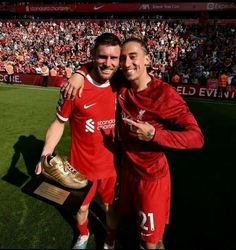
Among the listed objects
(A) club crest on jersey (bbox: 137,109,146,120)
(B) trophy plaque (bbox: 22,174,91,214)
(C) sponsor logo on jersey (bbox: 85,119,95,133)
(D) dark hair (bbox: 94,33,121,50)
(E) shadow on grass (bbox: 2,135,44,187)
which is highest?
(D) dark hair (bbox: 94,33,121,50)

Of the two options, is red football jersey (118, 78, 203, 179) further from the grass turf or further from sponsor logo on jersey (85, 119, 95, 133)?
the grass turf

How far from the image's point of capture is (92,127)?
340cm

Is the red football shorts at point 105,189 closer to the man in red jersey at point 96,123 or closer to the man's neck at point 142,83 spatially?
the man in red jersey at point 96,123

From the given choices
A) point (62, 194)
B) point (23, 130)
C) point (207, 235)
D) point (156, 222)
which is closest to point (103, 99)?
point (62, 194)

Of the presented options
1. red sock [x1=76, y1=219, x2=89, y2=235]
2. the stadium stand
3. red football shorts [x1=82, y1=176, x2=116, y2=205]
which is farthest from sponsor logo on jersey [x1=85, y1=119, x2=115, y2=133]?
the stadium stand

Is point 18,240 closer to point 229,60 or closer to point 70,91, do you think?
point 70,91

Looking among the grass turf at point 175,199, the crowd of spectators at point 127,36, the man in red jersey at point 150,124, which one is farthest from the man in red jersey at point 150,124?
the crowd of spectators at point 127,36

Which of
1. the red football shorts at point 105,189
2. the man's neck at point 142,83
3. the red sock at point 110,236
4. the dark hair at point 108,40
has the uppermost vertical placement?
the dark hair at point 108,40

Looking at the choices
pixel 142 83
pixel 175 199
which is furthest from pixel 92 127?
pixel 175 199

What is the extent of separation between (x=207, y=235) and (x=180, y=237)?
39 centimetres

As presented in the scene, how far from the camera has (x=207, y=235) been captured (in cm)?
435

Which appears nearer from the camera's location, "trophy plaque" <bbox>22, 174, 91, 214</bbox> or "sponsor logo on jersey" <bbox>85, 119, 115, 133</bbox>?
"trophy plaque" <bbox>22, 174, 91, 214</bbox>

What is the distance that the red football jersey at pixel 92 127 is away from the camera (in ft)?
11.0

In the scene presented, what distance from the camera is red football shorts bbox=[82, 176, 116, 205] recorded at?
3617mm
